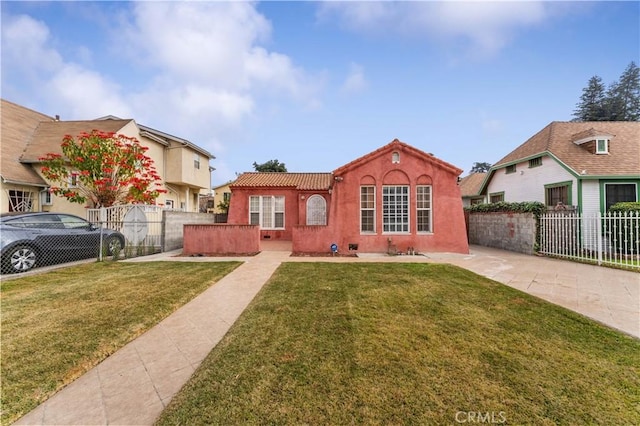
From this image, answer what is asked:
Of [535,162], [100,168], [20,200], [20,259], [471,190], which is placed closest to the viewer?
[20,259]

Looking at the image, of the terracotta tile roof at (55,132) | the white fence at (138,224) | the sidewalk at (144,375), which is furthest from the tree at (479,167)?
the sidewalk at (144,375)

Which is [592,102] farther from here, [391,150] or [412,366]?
[412,366]

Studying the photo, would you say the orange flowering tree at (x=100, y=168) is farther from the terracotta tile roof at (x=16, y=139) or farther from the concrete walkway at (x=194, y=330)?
the concrete walkway at (x=194, y=330)

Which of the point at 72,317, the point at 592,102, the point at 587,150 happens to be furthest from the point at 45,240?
the point at 592,102

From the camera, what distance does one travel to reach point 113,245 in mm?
9766

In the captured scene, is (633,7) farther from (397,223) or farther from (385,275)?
(385,275)

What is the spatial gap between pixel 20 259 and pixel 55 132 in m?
14.9

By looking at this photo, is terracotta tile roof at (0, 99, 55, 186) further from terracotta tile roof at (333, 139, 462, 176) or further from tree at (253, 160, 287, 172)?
tree at (253, 160, 287, 172)

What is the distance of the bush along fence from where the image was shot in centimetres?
933

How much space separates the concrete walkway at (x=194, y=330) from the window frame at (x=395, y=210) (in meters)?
3.03

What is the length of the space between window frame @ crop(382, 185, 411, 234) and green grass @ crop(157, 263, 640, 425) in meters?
6.53

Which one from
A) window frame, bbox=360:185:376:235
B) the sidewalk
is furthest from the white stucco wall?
the sidewalk

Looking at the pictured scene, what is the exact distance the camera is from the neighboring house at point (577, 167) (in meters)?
12.1

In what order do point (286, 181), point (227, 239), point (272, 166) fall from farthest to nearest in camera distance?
point (272, 166) → point (286, 181) → point (227, 239)
